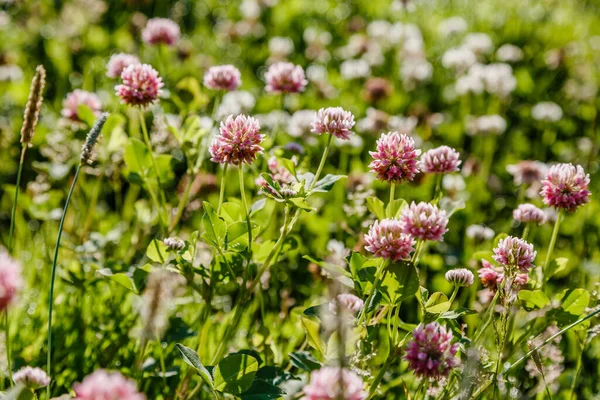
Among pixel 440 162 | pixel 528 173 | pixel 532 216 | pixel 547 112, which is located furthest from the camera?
pixel 547 112

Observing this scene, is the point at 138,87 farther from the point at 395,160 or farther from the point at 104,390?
the point at 104,390

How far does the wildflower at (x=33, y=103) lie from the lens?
1.48 meters

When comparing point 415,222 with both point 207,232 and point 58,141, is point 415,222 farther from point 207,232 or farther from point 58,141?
point 58,141

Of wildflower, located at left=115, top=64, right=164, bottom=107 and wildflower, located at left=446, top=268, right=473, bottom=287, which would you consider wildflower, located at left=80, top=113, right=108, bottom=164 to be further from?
wildflower, located at left=446, top=268, right=473, bottom=287

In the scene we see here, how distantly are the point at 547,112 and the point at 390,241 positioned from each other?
269cm

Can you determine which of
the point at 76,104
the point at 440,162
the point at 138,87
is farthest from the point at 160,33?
the point at 440,162

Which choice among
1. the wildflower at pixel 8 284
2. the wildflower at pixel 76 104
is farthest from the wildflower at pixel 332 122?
the wildflower at pixel 76 104

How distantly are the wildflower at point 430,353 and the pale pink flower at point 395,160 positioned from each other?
0.37 m

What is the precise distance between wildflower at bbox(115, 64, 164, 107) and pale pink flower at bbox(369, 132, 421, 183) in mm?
667

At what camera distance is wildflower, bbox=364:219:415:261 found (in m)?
1.37

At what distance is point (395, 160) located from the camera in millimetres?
1532

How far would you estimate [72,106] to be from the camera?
244 centimetres

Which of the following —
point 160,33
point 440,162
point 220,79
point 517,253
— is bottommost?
point 517,253

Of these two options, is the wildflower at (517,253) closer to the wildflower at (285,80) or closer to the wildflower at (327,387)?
the wildflower at (327,387)
